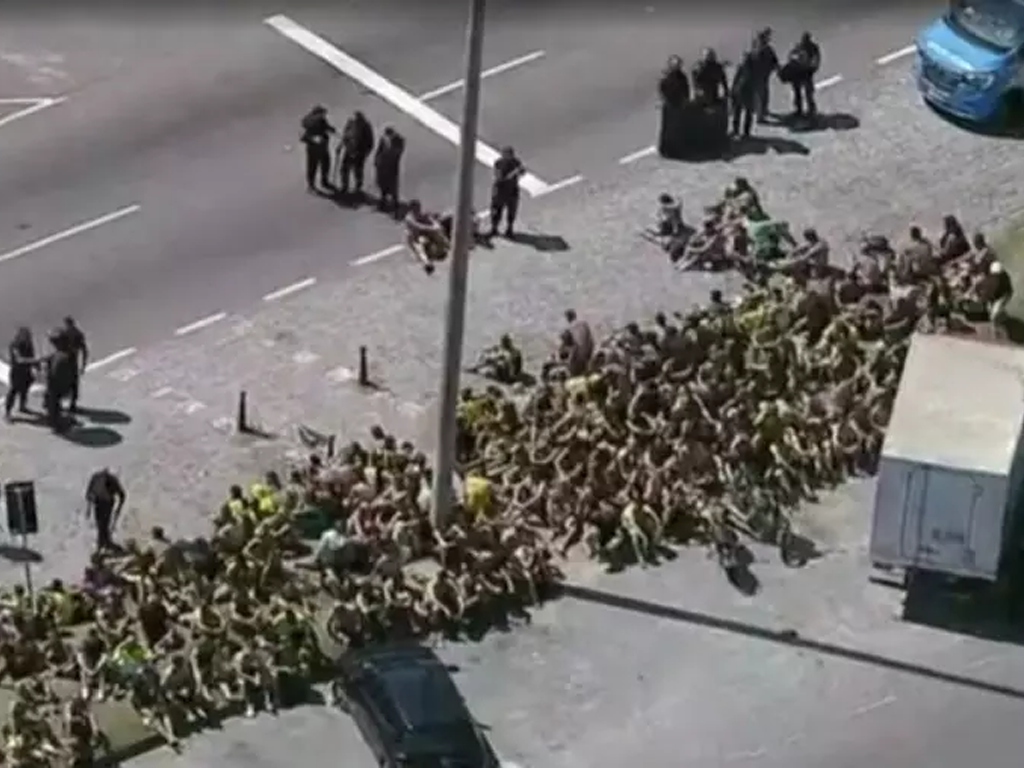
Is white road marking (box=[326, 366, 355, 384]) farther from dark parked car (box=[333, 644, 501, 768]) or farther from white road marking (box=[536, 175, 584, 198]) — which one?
dark parked car (box=[333, 644, 501, 768])

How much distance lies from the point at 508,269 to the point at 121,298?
5.17 metres

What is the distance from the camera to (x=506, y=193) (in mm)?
43375

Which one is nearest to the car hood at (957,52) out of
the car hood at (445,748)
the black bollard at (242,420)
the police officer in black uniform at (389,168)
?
the police officer in black uniform at (389,168)

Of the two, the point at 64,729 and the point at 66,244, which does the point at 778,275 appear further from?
the point at 64,729

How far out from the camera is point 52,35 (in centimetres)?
4850

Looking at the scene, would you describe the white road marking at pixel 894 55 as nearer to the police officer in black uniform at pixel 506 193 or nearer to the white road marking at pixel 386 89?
the white road marking at pixel 386 89

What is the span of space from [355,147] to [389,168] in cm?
63

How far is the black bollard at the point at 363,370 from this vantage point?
4084 cm

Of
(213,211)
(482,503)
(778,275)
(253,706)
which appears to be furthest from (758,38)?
(253,706)

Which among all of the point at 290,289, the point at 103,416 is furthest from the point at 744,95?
the point at 103,416

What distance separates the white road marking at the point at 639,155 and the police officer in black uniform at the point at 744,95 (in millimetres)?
1281

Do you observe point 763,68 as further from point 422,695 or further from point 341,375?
point 422,695

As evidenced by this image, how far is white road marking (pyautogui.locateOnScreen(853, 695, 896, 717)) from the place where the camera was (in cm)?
3509

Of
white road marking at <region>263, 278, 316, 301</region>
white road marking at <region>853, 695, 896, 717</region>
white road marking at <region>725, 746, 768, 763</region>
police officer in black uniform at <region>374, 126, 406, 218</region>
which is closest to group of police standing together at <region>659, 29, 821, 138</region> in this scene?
police officer in black uniform at <region>374, 126, 406, 218</region>
